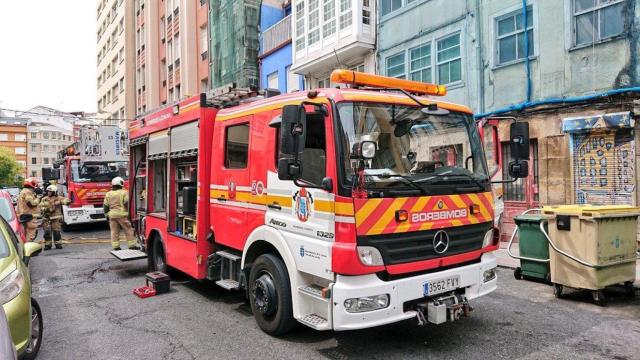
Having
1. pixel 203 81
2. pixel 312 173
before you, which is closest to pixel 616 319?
pixel 312 173

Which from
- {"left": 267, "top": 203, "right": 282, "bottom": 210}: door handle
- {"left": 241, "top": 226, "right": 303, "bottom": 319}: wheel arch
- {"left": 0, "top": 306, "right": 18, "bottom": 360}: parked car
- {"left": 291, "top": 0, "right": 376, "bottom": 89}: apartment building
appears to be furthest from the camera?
{"left": 291, "top": 0, "right": 376, "bottom": 89}: apartment building

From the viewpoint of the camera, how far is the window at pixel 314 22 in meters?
18.1

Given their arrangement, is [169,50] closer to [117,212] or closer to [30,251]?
[117,212]

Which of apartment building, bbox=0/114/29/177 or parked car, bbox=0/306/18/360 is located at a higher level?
apartment building, bbox=0/114/29/177

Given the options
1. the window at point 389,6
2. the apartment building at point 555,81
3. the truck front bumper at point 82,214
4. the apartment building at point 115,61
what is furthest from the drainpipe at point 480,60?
the apartment building at point 115,61

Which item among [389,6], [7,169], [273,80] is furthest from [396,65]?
[7,169]

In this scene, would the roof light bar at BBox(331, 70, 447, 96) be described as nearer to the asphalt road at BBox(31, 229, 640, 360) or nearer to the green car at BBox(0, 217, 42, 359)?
the asphalt road at BBox(31, 229, 640, 360)

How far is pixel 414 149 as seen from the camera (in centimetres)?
461

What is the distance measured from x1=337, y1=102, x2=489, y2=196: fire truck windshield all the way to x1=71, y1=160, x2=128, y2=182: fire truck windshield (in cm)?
1394

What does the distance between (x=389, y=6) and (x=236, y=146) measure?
12.0 metres

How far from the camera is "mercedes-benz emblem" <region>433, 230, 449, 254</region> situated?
4.29 metres

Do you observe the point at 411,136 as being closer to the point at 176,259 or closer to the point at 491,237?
the point at 491,237

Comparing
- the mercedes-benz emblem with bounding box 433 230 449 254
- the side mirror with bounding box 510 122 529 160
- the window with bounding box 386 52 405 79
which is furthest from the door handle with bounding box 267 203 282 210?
the window with bounding box 386 52 405 79

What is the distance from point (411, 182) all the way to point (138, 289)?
15.6ft
